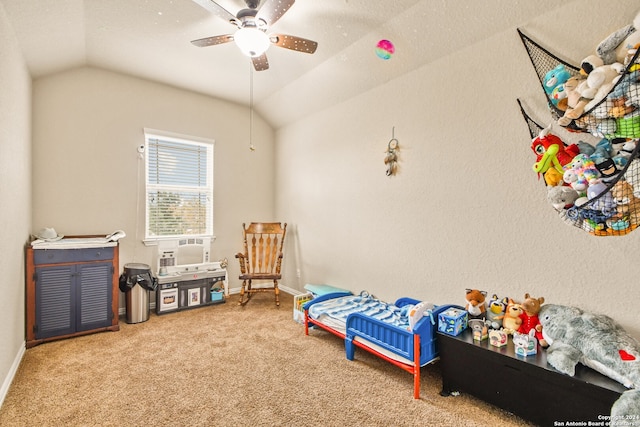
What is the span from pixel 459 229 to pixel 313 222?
1970 millimetres

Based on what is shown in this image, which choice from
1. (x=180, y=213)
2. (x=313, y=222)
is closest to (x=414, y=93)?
(x=313, y=222)

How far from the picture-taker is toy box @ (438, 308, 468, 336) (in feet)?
6.19

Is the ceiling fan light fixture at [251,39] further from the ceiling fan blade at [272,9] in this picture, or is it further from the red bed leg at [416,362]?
the red bed leg at [416,362]

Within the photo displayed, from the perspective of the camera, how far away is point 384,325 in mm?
2072

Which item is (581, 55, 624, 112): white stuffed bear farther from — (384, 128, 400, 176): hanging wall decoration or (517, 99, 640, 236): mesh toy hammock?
(384, 128, 400, 176): hanging wall decoration

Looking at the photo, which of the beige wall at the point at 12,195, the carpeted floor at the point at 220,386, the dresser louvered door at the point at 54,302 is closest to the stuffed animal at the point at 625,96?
the carpeted floor at the point at 220,386

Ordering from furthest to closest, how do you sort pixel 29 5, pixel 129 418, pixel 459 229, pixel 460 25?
pixel 459 229 < pixel 460 25 < pixel 29 5 < pixel 129 418

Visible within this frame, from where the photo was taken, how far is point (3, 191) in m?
1.92

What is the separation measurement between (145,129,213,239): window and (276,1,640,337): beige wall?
1689mm

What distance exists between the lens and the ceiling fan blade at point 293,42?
2126 mm

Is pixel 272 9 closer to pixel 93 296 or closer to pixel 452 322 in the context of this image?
pixel 452 322

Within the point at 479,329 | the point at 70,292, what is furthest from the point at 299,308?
the point at 70,292

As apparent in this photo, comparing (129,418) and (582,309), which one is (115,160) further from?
(582,309)

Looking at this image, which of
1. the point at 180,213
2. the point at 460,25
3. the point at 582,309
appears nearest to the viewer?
the point at 582,309
